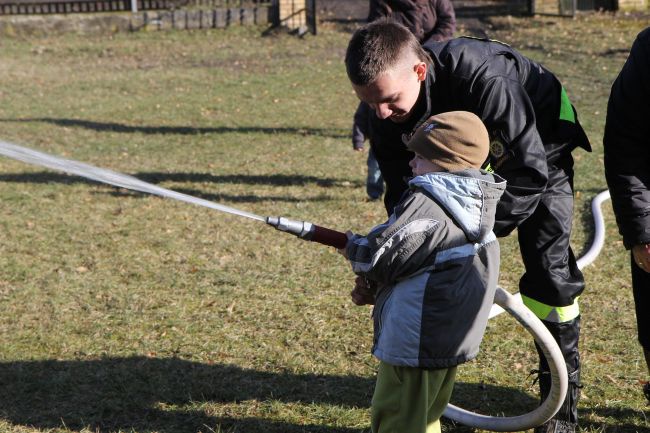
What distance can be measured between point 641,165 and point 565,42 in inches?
631

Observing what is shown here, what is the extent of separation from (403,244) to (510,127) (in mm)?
820

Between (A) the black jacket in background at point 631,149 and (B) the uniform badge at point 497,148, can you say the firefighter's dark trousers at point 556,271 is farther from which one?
(B) the uniform badge at point 497,148

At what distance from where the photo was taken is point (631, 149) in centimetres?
361

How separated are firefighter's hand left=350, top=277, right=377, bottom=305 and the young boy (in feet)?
0.56

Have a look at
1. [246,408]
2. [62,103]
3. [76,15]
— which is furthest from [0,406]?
[76,15]

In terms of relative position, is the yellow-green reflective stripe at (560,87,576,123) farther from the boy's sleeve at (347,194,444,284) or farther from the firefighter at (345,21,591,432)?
the boy's sleeve at (347,194,444,284)

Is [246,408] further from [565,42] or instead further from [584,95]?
[565,42]

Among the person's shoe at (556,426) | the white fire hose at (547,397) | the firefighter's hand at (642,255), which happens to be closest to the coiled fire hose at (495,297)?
the white fire hose at (547,397)

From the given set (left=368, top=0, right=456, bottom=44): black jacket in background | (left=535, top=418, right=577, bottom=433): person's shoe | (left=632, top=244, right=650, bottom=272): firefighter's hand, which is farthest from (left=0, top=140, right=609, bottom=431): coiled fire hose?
(left=368, top=0, right=456, bottom=44): black jacket in background

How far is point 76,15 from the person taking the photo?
21672 mm

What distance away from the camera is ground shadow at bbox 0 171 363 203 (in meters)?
8.62

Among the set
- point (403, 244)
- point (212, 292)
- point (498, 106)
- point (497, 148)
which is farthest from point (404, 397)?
point (212, 292)

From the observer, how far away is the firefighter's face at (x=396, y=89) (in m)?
3.28

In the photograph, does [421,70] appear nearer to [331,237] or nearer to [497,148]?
[497,148]
